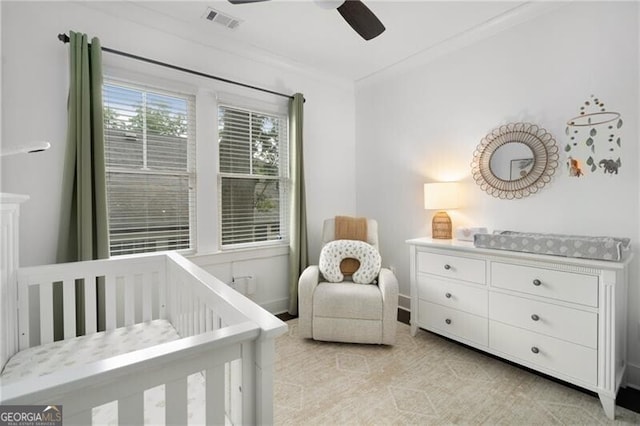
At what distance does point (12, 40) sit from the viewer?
1.91 metres

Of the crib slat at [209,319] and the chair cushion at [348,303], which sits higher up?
the crib slat at [209,319]

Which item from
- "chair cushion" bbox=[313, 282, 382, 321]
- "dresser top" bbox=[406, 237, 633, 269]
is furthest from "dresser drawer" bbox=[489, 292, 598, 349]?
"chair cushion" bbox=[313, 282, 382, 321]

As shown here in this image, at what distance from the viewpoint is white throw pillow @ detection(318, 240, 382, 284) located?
8.58ft

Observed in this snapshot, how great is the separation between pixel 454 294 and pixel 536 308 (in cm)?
53

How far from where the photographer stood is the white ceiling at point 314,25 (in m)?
2.24

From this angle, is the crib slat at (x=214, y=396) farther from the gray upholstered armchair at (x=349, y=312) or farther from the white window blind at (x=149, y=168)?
the white window blind at (x=149, y=168)

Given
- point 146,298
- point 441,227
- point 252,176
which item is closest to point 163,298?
point 146,298

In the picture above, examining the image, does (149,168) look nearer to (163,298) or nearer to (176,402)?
(163,298)

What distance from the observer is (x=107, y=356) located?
4.53 ft

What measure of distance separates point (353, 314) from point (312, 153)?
174 cm

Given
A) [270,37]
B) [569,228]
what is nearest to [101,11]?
[270,37]

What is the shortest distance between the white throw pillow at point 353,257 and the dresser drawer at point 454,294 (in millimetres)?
396

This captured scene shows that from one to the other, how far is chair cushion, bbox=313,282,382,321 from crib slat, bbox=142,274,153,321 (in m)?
1.14

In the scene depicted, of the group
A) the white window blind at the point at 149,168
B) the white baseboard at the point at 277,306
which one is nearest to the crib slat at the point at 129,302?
the white window blind at the point at 149,168
